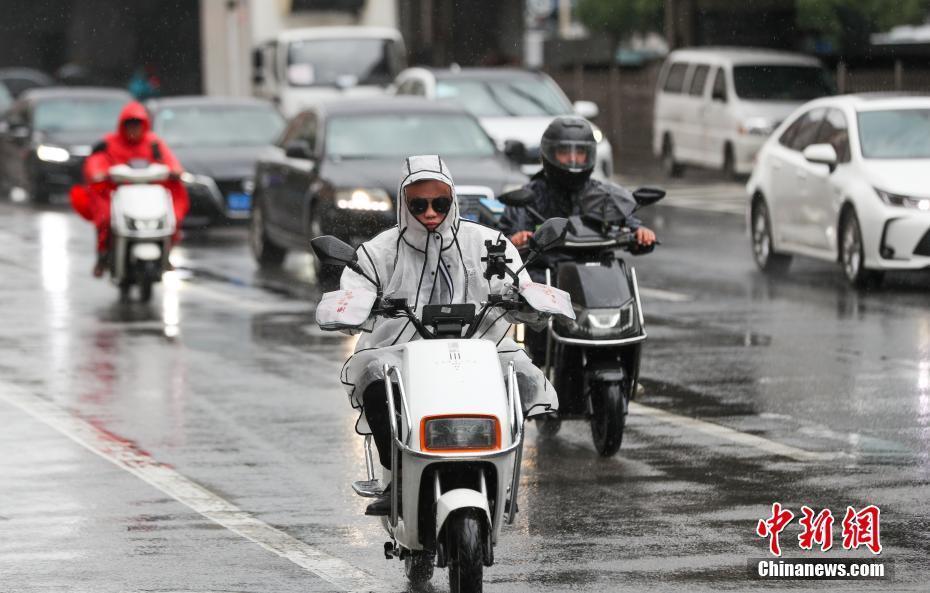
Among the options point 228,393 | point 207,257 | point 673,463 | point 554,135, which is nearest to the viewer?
point 673,463

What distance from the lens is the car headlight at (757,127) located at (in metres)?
30.5

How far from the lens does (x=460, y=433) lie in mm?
6820

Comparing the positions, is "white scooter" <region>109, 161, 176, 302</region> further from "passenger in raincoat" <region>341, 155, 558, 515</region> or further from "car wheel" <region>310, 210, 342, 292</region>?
"passenger in raincoat" <region>341, 155, 558, 515</region>

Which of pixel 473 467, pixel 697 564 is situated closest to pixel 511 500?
pixel 473 467

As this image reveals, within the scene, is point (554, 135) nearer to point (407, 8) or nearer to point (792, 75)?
point (792, 75)

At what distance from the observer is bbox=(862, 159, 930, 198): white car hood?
17297 mm

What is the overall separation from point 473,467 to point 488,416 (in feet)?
0.60

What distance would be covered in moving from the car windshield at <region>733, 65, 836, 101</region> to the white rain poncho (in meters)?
24.2

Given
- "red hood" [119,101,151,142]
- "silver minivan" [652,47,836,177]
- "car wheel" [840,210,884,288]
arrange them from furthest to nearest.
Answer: "silver minivan" [652,47,836,177] → "red hood" [119,101,151,142] → "car wheel" [840,210,884,288]

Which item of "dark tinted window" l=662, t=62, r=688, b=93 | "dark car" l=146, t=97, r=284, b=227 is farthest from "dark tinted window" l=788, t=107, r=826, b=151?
"dark tinted window" l=662, t=62, r=688, b=93

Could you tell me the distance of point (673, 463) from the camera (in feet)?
32.8

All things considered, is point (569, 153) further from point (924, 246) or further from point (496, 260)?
point (924, 246)

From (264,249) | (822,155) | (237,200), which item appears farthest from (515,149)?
(237,200)

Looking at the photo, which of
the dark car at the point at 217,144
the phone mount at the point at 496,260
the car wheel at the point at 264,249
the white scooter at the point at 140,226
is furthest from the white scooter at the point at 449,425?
the dark car at the point at 217,144
